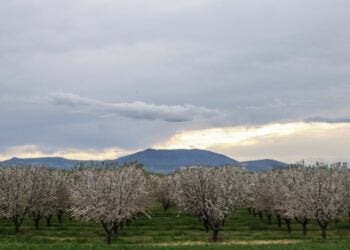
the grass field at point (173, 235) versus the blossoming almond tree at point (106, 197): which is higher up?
the blossoming almond tree at point (106, 197)

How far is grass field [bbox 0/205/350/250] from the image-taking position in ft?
175

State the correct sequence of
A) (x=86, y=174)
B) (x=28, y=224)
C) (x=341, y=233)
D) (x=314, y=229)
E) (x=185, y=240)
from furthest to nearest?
(x=28, y=224)
(x=314, y=229)
(x=341, y=233)
(x=86, y=174)
(x=185, y=240)

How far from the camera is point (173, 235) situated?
2810 inches

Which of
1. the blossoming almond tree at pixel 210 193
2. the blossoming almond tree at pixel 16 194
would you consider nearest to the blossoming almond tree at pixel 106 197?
the blossoming almond tree at pixel 210 193

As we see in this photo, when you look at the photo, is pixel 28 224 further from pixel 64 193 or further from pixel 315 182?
pixel 315 182

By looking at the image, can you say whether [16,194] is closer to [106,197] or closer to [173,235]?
[106,197]

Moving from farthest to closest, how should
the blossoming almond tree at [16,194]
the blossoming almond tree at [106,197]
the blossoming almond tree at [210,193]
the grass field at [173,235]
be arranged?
the blossoming almond tree at [16,194], the blossoming almond tree at [210,193], the blossoming almond tree at [106,197], the grass field at [173,235]

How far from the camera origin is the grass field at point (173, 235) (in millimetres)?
53194

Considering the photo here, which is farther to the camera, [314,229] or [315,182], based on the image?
[314,229]

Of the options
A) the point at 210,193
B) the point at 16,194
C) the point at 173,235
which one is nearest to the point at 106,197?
the point at 173,235

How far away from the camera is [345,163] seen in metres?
98.2

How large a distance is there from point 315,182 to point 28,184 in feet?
152

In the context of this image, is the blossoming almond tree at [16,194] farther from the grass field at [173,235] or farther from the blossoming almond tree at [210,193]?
the blossoming almond tree at [210,193]

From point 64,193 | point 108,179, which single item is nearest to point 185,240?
point 108,179
